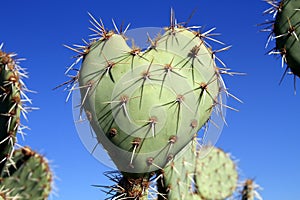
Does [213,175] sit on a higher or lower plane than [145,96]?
higher

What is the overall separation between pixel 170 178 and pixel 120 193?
0.61m

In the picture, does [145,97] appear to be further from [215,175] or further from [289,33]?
[215,175]

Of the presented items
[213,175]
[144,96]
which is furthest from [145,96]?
[213,175]

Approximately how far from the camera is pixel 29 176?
2.98 metres

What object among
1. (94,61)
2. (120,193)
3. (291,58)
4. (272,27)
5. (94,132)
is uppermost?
(272,27)

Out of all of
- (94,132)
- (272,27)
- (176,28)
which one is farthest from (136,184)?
(272,27)

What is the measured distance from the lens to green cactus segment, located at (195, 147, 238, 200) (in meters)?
3.62

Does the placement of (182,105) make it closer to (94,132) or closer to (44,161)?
(94,132)

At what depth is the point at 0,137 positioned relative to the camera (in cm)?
202

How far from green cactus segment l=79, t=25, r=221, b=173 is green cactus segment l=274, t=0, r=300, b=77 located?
1.98 feet

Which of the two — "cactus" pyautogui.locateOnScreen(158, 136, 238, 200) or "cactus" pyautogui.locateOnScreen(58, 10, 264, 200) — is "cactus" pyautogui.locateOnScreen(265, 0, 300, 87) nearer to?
"cactus" pyautogui.locateOnScreen(58, 10, 264, 200)

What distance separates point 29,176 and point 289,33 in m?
1.93

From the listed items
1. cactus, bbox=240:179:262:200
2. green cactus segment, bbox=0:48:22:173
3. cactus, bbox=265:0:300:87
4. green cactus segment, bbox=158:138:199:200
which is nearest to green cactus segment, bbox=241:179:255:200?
cactus, bbox=240:179:262:200

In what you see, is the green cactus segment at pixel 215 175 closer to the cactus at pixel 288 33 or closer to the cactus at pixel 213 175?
the cactus at pixel 213 175
